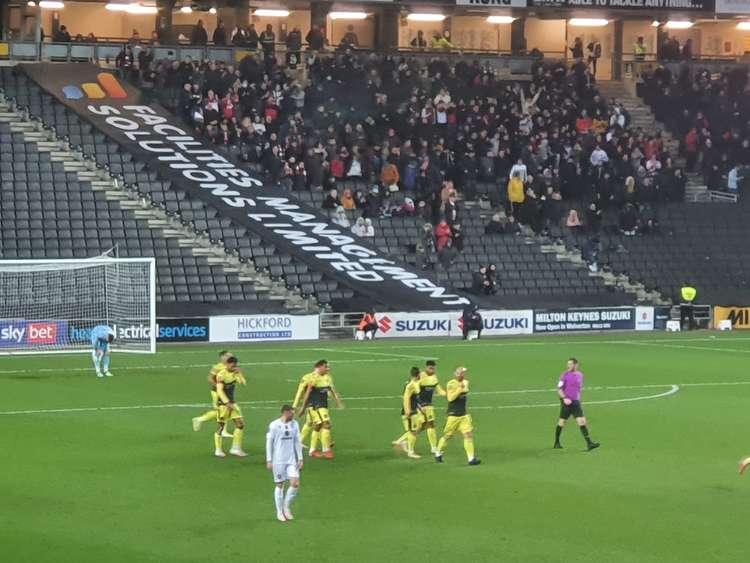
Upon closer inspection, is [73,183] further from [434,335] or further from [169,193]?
[434,335]

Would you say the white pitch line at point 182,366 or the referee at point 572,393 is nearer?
the referee at point 572,393

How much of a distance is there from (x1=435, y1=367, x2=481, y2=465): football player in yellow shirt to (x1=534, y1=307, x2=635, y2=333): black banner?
29178mm

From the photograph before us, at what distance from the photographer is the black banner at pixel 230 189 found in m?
55.2

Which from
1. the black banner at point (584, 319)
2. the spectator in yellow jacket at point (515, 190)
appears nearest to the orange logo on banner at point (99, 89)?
the spectator in yellow jacket at point (515, 190)

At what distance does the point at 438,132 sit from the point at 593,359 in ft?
57.2

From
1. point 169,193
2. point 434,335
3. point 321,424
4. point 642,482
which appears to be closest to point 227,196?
point 169,193

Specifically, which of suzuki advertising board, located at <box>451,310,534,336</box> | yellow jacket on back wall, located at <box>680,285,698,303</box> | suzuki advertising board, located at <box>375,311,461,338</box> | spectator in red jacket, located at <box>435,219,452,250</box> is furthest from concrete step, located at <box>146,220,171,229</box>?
yellow jacket on back wall, located at <box>680,285,698,303</box>

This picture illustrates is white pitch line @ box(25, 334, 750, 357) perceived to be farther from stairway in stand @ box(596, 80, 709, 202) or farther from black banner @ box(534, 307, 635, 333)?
stairway in stand @ box(596, 80, 709, 202)

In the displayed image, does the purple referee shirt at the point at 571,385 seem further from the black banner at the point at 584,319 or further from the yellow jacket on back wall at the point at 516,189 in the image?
the yellow jacket on back wall at the point at 516,189

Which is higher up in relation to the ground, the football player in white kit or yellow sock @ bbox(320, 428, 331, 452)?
the football player in white kit

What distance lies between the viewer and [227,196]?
56688mm

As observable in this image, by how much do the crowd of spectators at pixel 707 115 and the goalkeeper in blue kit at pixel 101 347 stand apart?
1311 inches

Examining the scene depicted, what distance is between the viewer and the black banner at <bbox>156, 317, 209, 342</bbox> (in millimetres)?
50406

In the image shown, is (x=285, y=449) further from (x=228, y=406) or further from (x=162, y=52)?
(x=162, y=52)
